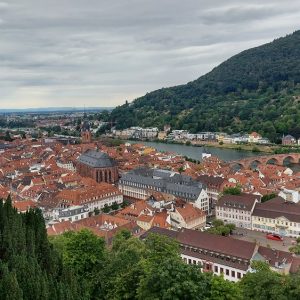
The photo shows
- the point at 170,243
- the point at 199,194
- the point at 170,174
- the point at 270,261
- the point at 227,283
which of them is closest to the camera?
the point at 227,283

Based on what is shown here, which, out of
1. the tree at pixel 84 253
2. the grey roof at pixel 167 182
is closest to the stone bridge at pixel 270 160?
the grey roof at pixel 167 182

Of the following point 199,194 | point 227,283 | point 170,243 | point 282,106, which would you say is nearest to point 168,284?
point 227,283

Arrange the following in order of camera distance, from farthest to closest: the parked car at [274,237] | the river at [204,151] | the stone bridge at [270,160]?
the river at [204,151] → the stone bridge at [270,160] → the parked car at [274,237]

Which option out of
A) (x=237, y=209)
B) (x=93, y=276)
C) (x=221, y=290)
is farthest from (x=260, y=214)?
(x=221, y=290)

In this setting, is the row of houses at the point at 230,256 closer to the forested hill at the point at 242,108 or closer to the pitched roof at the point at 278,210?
the pitched roof at the point at 278,210

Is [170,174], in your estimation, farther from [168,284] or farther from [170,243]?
[168,284]

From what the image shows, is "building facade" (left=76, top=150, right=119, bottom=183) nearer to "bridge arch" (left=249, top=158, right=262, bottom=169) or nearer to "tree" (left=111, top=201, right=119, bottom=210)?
"tree" (left=111, top=201, right=119, bottom=210)

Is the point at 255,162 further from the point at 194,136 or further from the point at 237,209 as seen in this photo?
the point at 194,136
